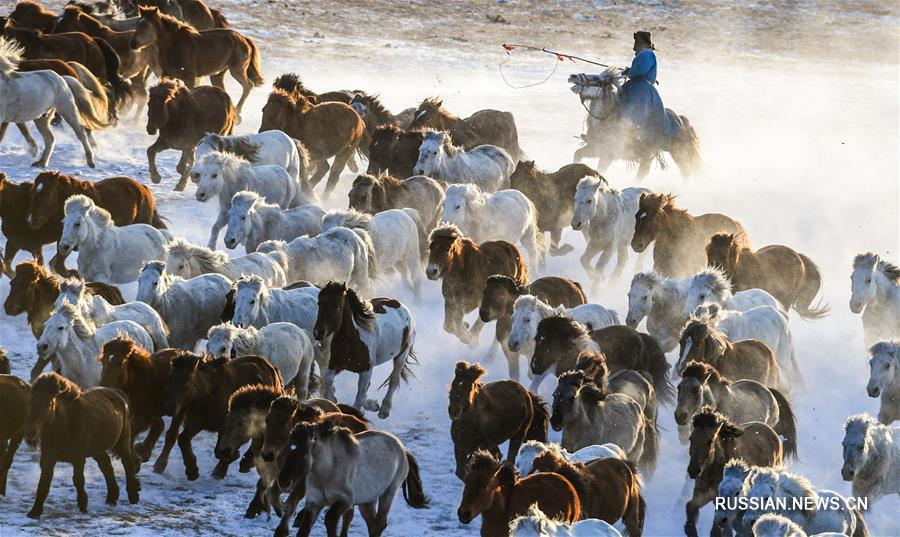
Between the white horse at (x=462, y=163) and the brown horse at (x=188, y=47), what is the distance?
3967 mm

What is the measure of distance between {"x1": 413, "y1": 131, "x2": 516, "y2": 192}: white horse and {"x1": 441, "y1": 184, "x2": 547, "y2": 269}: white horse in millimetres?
1322

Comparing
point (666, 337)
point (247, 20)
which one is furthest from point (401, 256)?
point (247, 20)

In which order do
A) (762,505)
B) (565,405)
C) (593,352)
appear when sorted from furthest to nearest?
(593,352) → (565,405) → (762,505)

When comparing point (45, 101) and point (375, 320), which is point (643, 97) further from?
point (375, 320)

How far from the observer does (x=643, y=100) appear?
19859 millimetres

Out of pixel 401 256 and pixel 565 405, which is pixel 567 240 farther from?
pixel 565 405

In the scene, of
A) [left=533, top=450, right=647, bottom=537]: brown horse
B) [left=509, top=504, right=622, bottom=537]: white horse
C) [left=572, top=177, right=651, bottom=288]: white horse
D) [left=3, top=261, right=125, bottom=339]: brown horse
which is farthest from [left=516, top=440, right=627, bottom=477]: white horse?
[left=572, top=177, right=651, bottom=288]: white horse

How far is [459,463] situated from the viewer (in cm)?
1121

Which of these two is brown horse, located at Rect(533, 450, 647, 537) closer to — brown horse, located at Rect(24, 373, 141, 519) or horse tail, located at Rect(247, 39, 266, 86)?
brown horse, located at Rect(24, 373, 141, 519)

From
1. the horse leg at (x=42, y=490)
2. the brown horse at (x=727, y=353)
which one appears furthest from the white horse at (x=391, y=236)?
the horse leg at (x=42, y=490)

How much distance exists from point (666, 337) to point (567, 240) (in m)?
4.56

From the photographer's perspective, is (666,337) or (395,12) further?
(395,12)

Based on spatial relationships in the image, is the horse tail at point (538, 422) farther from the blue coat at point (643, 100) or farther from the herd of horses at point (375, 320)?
the blue coat at point (643, 100)

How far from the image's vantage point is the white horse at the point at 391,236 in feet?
48.1
